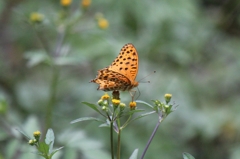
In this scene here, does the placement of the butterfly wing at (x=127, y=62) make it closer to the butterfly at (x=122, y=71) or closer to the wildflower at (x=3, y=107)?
the butterfly at (x=122, y=71)

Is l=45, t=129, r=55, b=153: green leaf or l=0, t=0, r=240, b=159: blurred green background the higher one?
l=45, t=129, r=55, b=153: green leaf

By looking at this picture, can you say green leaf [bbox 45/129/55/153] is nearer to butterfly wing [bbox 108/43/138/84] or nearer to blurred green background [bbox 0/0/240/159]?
butterfly wing [bbox 108/43/138/84]

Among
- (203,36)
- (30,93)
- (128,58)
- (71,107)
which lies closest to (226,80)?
(203,36)

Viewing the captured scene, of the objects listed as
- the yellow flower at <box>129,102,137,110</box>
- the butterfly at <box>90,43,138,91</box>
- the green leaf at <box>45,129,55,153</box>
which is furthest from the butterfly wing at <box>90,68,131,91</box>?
the green leaf at <box>45,129,55,153</box>

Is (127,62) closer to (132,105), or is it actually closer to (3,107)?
(132,105)

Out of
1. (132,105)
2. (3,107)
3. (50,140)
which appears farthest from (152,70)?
(50,140)
